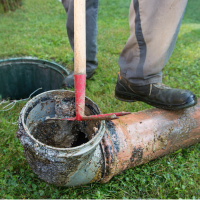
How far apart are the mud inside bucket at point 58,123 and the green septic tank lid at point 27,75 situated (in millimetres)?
1483

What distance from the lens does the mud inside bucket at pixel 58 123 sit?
1.40 metres

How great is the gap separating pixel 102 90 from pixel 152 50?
43.8 inches

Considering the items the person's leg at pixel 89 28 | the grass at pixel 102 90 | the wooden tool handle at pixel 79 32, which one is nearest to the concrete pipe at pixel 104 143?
the grass at pixel 102 90

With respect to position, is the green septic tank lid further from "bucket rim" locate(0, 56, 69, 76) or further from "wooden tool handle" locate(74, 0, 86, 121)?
"wooden tool handle" locate(74, 0, 86, 121)

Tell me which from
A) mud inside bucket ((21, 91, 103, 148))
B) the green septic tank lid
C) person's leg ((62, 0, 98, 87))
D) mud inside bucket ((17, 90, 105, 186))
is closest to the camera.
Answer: mud inside bucket ((17, 90, 105, 186))

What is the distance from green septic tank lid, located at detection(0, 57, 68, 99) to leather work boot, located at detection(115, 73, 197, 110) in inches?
51.7

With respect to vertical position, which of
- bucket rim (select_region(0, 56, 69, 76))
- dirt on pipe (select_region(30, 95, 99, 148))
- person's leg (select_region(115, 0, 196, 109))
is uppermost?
person's leg (select_region(115, 0, 196, 109))

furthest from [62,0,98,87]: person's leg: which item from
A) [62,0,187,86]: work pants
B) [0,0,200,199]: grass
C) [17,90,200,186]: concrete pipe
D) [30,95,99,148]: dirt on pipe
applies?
[17,90,200,186]: concrete pipe

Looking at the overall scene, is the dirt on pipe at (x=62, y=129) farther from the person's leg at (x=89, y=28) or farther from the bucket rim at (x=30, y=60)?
the bucket rim at (x=30, y=60)

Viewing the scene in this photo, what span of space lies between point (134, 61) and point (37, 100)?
0.91 metres

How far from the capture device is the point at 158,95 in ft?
5.56

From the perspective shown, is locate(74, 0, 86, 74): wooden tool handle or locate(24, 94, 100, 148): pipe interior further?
locate(24, 94, 100, 148): pipe interior

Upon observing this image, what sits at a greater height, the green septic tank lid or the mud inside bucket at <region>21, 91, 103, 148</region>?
the mud inside bucket at <region>21, 91, 103, 148</region>

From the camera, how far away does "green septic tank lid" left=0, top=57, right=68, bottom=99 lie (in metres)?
3.10
